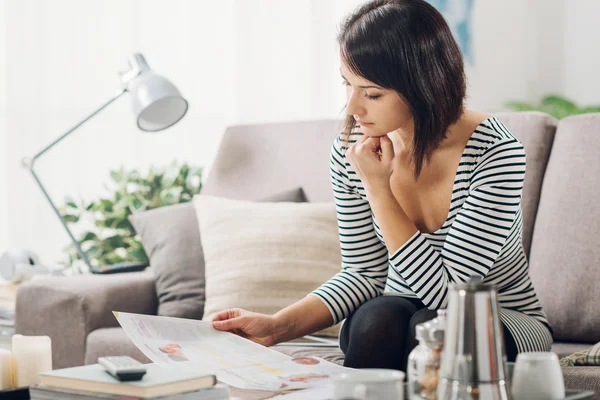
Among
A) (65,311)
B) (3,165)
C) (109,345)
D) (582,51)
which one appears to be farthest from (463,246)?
(582,51)

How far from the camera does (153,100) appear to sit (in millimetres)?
2357

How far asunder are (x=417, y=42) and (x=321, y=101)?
2.29m

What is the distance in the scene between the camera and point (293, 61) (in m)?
3.67

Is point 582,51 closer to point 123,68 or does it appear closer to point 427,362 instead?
point 123,68

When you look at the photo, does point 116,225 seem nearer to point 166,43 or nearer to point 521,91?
point 166,43

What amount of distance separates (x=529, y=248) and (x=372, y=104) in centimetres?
71

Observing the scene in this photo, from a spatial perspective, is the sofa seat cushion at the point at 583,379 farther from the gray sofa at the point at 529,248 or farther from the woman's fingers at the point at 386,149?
the woman's fingers at the point at 386,149

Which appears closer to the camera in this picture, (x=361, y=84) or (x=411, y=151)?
(x=361, y=84)

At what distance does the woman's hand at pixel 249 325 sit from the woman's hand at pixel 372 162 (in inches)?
11.9

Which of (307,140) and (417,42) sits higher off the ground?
(417,42)

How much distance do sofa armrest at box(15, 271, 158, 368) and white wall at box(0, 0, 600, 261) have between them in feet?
3.31

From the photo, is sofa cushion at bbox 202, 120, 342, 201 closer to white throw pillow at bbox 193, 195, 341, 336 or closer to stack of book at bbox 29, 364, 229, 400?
white throw pillow at bbox 193, 195, 341, 336

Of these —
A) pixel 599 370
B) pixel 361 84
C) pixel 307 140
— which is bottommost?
pixel 599 370

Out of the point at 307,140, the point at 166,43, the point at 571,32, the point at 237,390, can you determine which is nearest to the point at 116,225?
the point at 307,140
